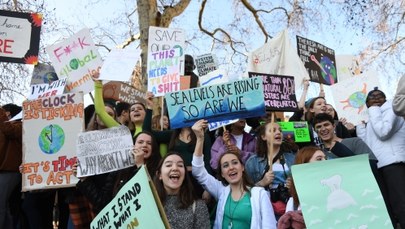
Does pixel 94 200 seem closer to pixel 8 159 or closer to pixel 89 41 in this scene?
pixel 8 159

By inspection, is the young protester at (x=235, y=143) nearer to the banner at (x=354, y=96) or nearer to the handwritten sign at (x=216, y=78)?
the handwritten sign at (x=216, y=78)

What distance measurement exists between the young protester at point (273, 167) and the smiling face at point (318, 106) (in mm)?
1296

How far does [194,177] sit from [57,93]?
218 cm

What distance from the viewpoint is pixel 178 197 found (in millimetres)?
3537

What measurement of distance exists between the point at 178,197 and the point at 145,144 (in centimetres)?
68

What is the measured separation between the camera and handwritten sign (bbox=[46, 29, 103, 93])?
558 cm

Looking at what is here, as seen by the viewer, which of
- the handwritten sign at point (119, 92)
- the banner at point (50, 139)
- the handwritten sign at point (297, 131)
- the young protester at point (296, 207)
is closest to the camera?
the young protester at point (296, 207)

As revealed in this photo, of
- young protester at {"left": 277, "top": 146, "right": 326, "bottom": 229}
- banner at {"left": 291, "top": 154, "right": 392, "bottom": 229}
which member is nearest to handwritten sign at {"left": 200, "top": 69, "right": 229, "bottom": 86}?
young protester at {"left": 277, "top": 146, "right": 326, "bottom": 229}

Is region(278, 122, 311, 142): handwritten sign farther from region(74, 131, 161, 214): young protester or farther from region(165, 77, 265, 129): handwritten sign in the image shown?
region(74, 131, 161, 214): young protester

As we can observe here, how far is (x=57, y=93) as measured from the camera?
17.0 feet

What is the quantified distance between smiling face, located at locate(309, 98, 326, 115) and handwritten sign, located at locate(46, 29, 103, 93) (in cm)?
266

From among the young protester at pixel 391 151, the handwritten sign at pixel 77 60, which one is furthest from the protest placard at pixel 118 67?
the young protester at pixel 391 151

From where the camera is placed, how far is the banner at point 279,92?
445cm

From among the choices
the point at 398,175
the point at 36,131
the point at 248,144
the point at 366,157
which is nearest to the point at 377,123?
the point at 398,175
